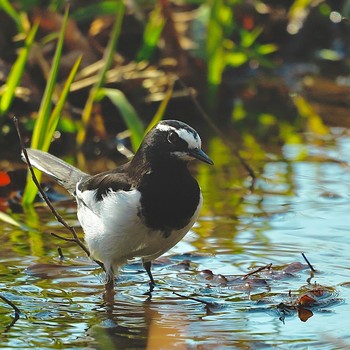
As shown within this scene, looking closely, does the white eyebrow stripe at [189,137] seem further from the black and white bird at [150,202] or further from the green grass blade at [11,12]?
the green grass blade at [11,12]

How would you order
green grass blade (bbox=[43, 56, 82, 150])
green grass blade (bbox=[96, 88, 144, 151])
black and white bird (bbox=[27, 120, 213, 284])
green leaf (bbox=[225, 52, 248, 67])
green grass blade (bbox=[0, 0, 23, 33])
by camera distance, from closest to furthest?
black and white bird (bbox=[27, 120, 213, 284]) → green grass blade (bbox=[43, 56, 82, 150]) → green grass blade (bbox=[96, 88, 144, 151]) → green grass blade (bbox=[0, 0, 23, 33]) → green leaf (bbox=[225, 52, 248, 67])

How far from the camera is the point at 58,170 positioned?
6.08 metres

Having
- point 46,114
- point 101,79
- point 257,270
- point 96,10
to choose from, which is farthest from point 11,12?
point 257,270

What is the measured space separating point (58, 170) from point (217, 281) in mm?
1261

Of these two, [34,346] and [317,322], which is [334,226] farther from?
[34,346]

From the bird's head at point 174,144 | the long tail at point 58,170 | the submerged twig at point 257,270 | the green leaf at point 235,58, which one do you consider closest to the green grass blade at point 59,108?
the long tail at point 58,170

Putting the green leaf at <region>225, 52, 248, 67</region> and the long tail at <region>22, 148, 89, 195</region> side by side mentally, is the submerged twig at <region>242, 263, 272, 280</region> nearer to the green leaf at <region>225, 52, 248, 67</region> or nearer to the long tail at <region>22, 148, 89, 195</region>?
the long tail at <region>22, 148, 89, 195</region>

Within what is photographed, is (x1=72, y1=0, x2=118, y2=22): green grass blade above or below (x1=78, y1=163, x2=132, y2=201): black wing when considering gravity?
above

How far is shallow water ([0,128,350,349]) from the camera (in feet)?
15.0

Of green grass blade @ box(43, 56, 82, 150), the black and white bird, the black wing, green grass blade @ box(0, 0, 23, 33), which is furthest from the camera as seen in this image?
green grass blade @ box(0, 0, 23, 33)

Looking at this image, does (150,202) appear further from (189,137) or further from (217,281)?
(217,281)

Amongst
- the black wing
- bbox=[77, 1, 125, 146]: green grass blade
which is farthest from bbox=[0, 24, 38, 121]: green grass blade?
the black wing

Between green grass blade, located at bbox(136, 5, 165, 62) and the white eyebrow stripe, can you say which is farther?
green grass blade, located at bbox(136, 5, 165, 62)

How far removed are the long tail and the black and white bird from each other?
2.30 feet
